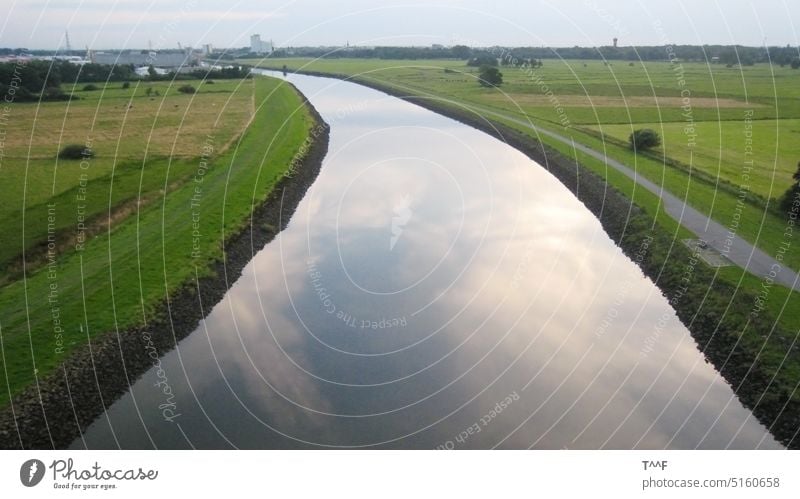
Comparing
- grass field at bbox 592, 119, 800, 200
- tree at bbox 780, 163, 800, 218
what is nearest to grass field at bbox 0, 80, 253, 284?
tree at bbox 780, 163, 800, 218

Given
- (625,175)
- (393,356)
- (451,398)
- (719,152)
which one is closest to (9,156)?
(393,356)

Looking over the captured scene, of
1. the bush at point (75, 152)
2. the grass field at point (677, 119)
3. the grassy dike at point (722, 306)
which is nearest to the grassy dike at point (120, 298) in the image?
the bush at point (75, 152)

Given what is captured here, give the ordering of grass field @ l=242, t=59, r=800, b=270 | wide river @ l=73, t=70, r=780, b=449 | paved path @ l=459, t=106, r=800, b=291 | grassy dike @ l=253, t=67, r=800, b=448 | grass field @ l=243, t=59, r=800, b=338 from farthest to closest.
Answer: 1. grass field @ l=242, t=59, r=800, b=270
2. grass field @ l=243, t=59, r=800, b=338
3. paved path @ l=459, t=106, r=800, b=291
4. grassy dike @ l=253, t=67, r=800, b=448
5. wide river @ l=73, t=70, r=780, b=449

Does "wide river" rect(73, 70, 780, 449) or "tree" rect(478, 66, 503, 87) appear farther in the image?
"tree" rect(478, 66, 503, 87)

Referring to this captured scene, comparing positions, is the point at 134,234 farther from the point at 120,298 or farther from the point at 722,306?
the point at 722,306

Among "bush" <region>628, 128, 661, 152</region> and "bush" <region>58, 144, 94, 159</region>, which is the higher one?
"bush" <region>628, 128, 661, 152</region>

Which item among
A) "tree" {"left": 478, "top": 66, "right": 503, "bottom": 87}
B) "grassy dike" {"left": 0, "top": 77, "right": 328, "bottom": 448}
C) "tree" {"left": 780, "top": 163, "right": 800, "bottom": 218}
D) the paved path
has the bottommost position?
"grassy dike" {"left": 0, "top": 77, "right": 328, "bottom": 448}

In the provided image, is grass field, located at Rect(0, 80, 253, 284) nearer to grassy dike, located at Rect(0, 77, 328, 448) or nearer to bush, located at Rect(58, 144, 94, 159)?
bush, located at Rect(58, 144, 94, 159)

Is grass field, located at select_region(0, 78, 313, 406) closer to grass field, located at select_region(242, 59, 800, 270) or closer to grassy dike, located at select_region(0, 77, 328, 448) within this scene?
grassy dike, located at select_region(0, 77, 328, 448)

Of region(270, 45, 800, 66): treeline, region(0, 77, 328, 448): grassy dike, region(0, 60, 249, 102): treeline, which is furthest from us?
region(270, 45, 800, 66): treeline
